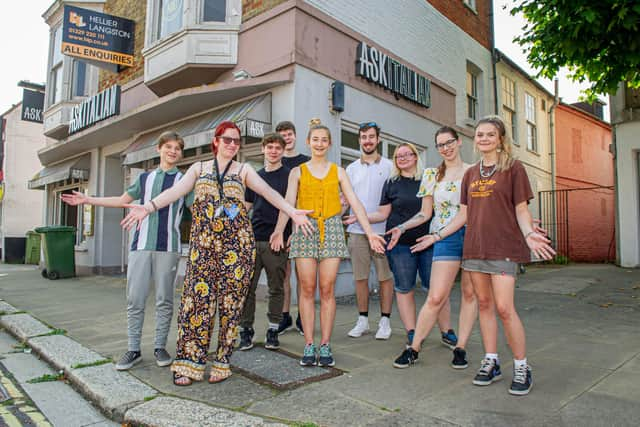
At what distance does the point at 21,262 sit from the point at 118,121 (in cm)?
1246

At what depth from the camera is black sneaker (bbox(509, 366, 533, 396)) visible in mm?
2965

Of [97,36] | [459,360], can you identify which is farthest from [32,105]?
[459,360]

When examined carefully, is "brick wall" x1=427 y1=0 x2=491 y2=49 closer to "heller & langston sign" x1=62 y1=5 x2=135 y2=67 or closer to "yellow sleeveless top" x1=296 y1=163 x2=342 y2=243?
"heller & langston sign" x1=62 y1=5 x2=135 y2=67

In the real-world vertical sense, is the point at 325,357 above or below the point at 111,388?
above

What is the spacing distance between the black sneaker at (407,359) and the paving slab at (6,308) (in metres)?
5.58

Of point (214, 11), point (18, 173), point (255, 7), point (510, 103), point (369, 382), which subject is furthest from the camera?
point (18, 173)

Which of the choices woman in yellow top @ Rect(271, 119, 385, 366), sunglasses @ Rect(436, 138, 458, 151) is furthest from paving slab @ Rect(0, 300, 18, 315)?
sunglasses @ Rect(436, 138, 458, 151)

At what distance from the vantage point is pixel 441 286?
3.54 metres

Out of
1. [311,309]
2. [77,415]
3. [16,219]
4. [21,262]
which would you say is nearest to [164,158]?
[311,309]

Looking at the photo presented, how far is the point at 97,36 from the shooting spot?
33.5 feet

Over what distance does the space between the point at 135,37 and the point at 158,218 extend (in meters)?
8.52

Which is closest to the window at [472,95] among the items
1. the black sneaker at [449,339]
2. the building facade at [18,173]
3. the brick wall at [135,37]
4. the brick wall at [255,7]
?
the brick wall at [255,7]

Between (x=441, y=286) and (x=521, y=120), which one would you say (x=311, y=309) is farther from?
(x=521, y=120)

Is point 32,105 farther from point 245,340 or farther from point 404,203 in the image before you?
point 404,203
